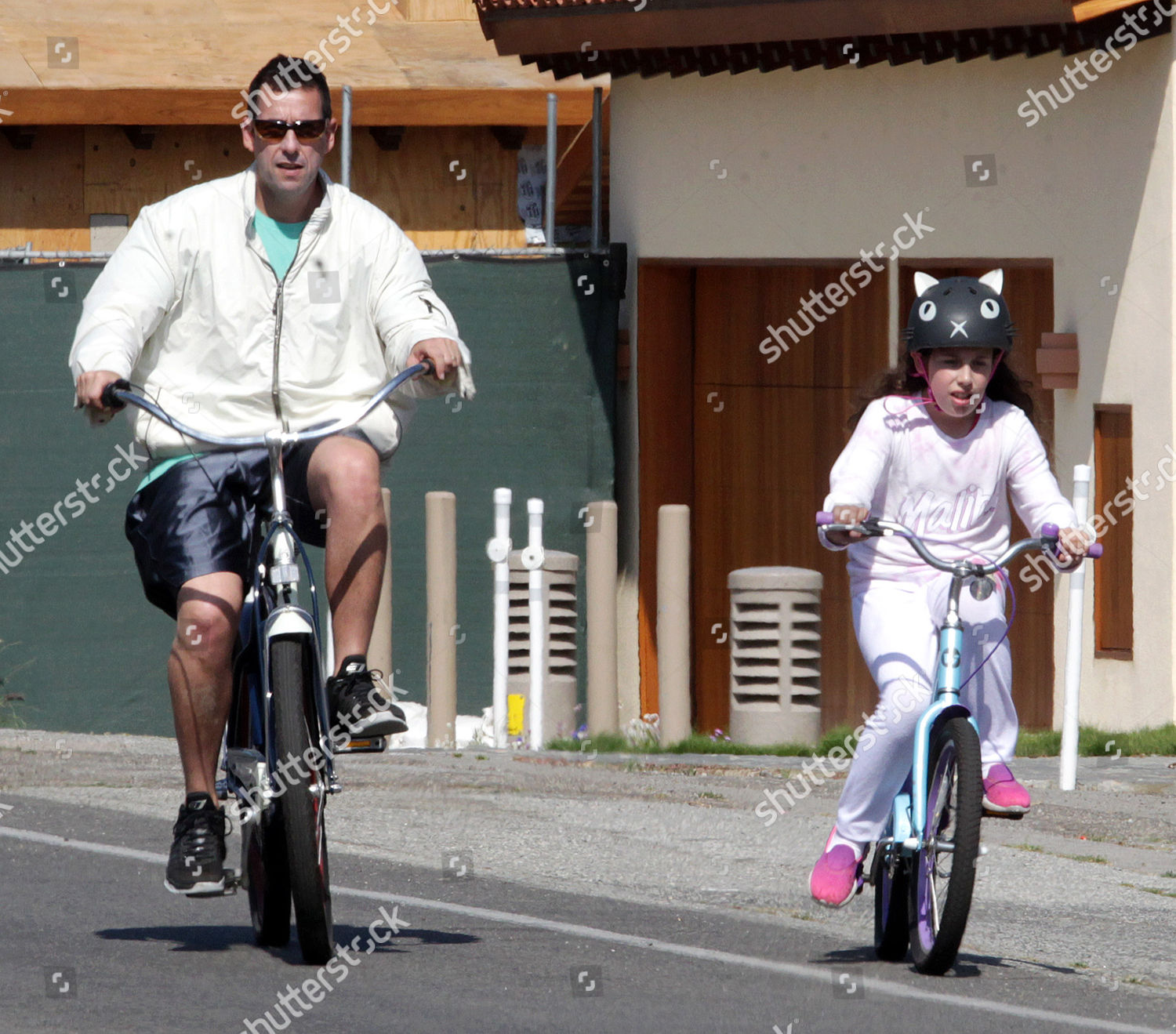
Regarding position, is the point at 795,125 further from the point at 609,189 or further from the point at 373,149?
the point at 373,149

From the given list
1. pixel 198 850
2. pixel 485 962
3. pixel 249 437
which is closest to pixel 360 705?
pixel 198 850

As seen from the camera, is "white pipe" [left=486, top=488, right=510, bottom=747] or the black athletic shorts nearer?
the black athletic shorts

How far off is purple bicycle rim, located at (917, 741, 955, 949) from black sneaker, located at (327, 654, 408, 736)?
1343 mm

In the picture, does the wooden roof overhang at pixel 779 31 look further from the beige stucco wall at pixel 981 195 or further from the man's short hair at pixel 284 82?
the man's short hair at pixel 284 82

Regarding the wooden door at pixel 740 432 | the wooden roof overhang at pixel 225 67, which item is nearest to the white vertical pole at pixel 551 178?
the wooden door at pixel 740 432

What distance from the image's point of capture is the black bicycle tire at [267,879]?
5871mm

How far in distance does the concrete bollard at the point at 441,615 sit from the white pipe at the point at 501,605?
0.36 m

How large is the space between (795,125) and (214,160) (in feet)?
20.6

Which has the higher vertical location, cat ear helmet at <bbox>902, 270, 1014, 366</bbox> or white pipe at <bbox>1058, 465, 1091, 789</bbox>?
cat ear helmet at <bbox>902, 270, 1014, 366</bbox>

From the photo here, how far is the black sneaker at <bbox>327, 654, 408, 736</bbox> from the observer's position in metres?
5.66

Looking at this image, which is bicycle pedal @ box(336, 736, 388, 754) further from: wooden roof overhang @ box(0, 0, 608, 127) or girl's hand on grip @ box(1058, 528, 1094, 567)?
wooden roof overhang @ box(0, 0, 608, 127)

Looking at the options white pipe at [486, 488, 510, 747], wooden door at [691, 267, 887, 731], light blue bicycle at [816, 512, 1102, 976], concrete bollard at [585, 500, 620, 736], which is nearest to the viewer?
light blue bicycle at [816, 512, 1102, 976]

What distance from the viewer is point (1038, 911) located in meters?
7.38

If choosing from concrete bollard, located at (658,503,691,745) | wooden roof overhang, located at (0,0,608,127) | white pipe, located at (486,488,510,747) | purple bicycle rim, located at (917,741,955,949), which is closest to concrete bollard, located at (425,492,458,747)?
white pipe, located at (486,488,510,747)
